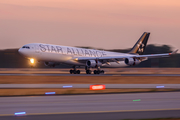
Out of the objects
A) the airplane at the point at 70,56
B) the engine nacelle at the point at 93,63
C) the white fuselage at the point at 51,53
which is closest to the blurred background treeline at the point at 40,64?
the airplane at the point at 70,56

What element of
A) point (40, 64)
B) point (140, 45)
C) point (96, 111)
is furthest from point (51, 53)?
point (40, 64)

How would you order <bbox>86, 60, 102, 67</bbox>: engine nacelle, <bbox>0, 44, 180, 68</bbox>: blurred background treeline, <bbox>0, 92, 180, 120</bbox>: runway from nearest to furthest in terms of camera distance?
1. <bbox>0, 92, 180, 120</bbox>: runway
2. <bbox>86, 60, 102, 67</bbox>: engine nacelle
3. <bbox>0, 44, 180, 68</bbox>: blurred background treeline

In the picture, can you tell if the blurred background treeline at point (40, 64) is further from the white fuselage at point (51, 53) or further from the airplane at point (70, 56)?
the white fuselage at point (51, 53)

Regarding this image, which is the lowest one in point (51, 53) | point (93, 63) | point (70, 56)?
point (93, 63)

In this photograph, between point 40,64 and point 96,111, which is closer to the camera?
point 96,111

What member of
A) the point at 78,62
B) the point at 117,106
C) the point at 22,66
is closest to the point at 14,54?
the point at 22,66

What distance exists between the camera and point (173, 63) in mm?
105000

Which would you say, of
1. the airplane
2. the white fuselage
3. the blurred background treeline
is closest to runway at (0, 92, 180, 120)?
the white fuselage

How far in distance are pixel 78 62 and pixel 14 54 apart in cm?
5822

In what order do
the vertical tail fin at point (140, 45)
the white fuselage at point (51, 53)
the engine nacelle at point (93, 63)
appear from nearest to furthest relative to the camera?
the white fuselage at point (51, 53) → the engine nacelle at point (93, 63) → the vertical tail fin at point (140, 45)

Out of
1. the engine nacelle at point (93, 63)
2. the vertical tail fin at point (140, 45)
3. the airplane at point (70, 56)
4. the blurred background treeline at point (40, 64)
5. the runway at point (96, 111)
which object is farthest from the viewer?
the blurred background treeline at point (40, 64)

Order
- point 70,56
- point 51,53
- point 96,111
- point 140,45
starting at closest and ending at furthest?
point 96,111, point 51,53, point 70,56, point 140,45

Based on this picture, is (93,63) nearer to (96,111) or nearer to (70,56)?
(70,56)

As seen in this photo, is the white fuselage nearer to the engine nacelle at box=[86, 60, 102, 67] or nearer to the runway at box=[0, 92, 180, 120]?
the engine nacelle at box=[86, 60, 102, 67]
